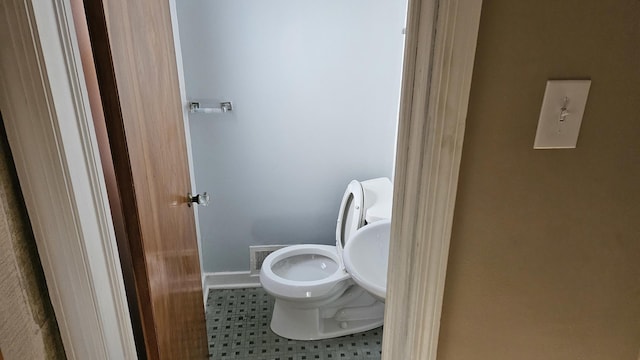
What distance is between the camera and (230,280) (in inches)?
94.8

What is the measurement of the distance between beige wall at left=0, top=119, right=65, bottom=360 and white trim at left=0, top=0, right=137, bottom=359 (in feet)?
0.06

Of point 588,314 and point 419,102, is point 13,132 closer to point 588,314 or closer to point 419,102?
point 419,102

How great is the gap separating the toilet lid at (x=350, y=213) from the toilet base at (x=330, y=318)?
0.27 meters

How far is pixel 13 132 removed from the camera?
652 mm

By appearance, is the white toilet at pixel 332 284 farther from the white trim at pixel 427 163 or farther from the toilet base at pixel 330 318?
the white trim at pixel 427 163

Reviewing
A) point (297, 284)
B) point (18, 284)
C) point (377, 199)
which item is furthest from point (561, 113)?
point (297, 284)

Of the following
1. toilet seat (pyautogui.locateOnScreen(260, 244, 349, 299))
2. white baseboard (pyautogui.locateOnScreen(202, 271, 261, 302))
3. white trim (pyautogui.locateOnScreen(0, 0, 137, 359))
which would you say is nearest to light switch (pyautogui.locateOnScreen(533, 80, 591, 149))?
white trim (pyautogui.locateOnScreen(0, 0, 137, 359))

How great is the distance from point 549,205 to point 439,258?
22 centimetres

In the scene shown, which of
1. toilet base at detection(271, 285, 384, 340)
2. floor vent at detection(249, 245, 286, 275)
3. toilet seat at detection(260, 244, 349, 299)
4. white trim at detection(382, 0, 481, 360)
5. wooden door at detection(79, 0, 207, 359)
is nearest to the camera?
white trim at detection(382, 0, 481, 360)

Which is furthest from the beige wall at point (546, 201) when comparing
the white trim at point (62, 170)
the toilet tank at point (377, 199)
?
the toilet tank at point (377, 199)

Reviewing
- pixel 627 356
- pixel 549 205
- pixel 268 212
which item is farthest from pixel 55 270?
pixel 268 212

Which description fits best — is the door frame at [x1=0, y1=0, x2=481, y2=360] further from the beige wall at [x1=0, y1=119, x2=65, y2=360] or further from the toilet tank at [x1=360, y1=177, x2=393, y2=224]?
the toilet tank at [x1=360, y1=177, x2=393, y2=224]

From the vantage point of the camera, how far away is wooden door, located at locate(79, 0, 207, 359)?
813 mm

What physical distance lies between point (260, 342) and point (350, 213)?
0.82 meters
